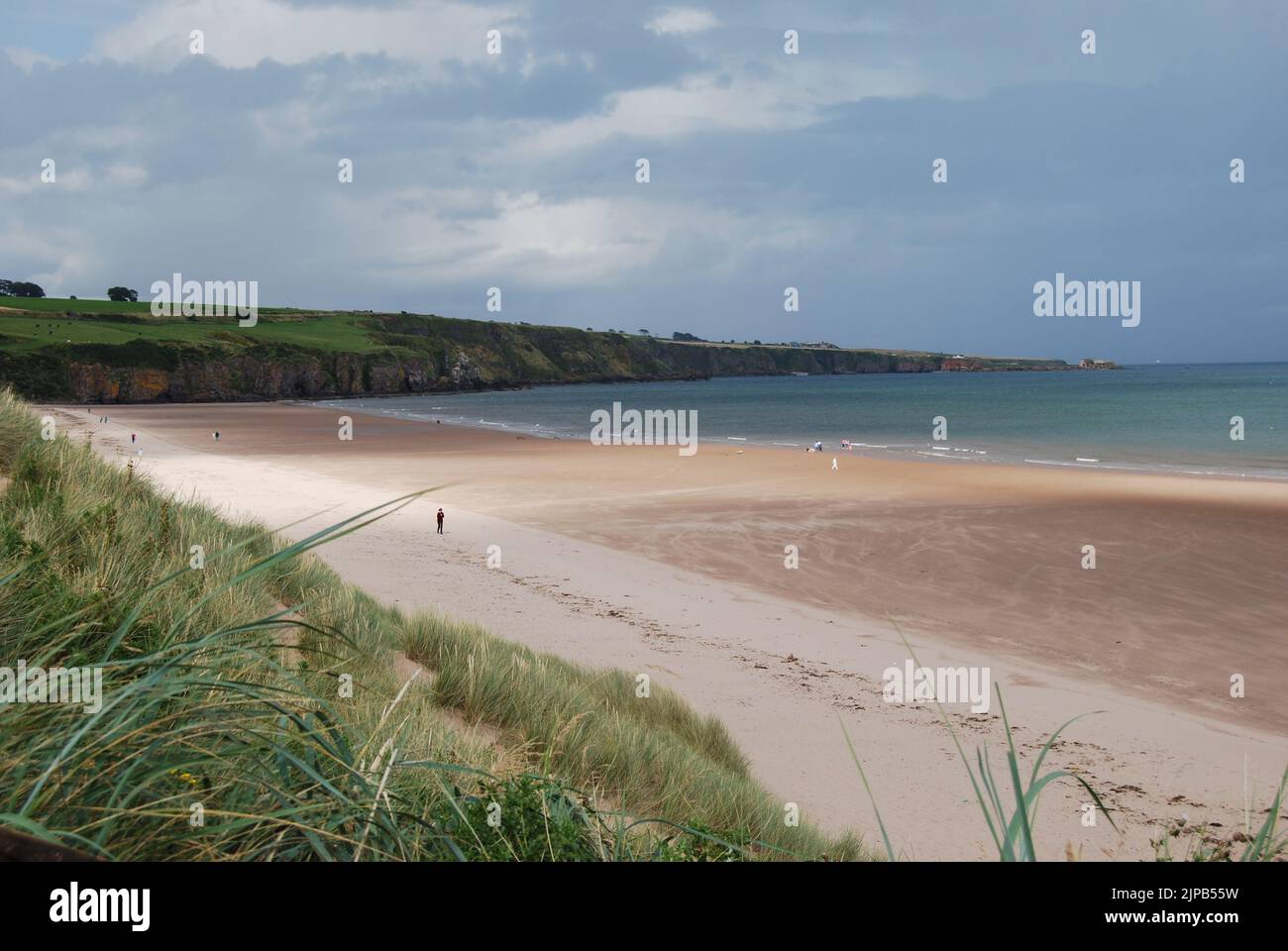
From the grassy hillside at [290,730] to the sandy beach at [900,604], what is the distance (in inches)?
40.6

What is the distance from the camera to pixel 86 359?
3511 inches

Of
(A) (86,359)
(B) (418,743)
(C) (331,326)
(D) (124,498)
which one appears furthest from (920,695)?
(C) (331,326)

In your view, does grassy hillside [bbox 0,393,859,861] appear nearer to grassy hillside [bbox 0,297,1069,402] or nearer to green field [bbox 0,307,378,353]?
grassy hillside [bbox 0,297,1069,402]

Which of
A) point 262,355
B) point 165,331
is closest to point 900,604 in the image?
point 262,355

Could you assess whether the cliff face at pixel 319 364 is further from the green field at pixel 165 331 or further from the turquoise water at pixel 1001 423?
the turquoise water at pixel 1001 423

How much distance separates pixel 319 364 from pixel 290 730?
11857 centimetres

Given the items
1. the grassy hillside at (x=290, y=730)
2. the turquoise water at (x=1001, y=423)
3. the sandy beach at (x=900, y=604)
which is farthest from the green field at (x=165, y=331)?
the grassy hillside at (x=290, y=730)

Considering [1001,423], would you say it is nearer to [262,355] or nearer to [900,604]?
[900,604]

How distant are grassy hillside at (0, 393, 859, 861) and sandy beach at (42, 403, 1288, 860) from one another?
1.03 metres

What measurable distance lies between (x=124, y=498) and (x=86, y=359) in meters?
97.8

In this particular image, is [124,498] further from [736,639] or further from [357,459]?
[357,459]

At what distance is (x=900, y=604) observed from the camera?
14.3 m

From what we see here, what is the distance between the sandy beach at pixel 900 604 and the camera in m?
7.47

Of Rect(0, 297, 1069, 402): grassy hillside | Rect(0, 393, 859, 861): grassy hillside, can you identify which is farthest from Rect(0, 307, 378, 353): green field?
Rect(0, 393, 859, 861): grassy hillside
